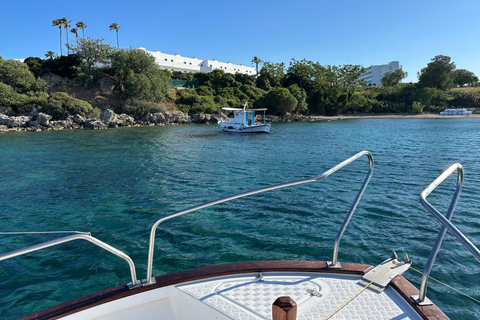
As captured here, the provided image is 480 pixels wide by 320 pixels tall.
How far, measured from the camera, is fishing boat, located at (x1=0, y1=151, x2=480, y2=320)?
2305 mm

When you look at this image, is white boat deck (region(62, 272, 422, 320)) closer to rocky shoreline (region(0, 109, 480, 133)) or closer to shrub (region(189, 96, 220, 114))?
rocky shoreline (region(0, 109, 480, 133))

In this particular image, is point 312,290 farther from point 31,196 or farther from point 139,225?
point 31,196

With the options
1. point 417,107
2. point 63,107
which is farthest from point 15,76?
point 417,107

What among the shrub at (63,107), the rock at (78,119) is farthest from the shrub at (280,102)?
the rock at (78,119)

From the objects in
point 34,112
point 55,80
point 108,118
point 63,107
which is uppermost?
point 55,80

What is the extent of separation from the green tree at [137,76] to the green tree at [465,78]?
96129 millimetres

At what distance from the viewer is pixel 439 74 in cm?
7850

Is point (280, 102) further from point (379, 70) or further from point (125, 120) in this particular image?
point (379, 70)

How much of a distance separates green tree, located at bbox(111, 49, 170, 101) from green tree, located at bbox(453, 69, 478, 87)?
315ft

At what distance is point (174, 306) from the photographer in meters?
2.59

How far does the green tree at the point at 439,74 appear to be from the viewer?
78312 millimetres

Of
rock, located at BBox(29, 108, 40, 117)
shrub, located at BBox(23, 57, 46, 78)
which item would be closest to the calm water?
rock, located at BBox(29, 108, 40, 117)

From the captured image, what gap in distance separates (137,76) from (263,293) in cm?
5305

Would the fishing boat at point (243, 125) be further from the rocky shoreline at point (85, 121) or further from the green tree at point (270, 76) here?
the green tree at point (270, 76)
